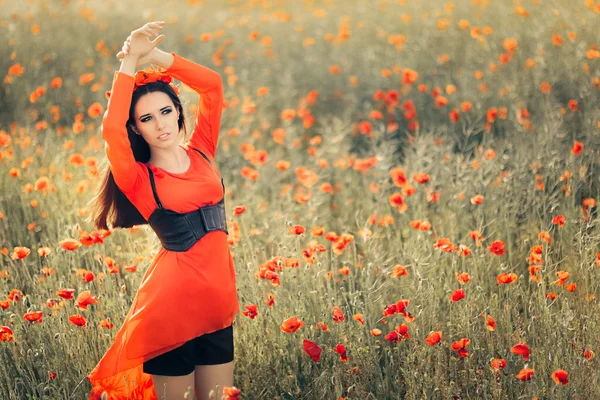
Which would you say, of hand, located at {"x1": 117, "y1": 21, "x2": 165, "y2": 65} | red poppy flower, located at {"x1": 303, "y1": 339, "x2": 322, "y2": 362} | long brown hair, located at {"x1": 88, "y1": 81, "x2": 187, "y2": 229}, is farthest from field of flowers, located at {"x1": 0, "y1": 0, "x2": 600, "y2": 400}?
hand, located at {"x1": 117, "y1": 21, "x2": 165, "y2": 65}

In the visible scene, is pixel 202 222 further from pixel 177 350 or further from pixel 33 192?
pixel 33 192

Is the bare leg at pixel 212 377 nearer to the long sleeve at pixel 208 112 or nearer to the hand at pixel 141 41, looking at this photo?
the long sleeve at pixel 208 112

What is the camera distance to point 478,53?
6.00 meters

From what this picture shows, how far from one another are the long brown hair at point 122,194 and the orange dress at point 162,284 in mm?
122

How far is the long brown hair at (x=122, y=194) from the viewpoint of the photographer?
2422mm

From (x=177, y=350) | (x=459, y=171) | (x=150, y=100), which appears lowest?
(x=177, y=350)

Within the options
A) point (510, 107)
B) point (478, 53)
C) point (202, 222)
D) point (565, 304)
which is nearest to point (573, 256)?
point (565, 304)

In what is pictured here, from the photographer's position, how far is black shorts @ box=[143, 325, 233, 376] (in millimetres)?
2299

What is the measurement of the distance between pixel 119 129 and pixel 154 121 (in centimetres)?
17

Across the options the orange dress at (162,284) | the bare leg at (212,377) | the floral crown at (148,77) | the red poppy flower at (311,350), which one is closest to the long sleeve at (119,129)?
the orange dress at (162,284)

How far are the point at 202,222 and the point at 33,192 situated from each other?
2.02m

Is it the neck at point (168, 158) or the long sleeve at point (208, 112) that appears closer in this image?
the neck at point (168, 158)

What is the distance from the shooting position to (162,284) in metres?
2.26

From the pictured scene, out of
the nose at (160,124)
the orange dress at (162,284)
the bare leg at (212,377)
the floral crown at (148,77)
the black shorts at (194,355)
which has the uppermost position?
the floral crown at (148,77)
